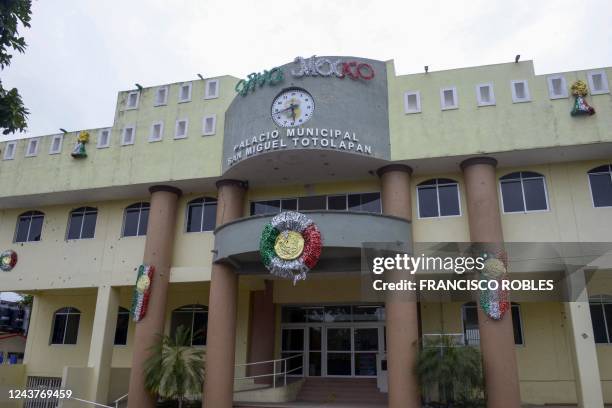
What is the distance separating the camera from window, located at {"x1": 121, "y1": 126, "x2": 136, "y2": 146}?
71.9 ft

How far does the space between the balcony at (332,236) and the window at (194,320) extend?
5.03 metres

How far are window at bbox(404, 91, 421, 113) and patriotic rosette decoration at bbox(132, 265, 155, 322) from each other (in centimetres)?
1146

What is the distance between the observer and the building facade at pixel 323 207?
56.4ft

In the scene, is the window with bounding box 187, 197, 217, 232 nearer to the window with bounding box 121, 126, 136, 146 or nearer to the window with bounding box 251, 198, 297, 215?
the window with bounding box 251, 198, 297, 215

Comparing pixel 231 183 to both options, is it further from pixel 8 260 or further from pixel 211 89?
pixel 8 260

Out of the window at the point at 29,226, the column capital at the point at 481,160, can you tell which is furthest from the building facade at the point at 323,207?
the window at the point at 29,226

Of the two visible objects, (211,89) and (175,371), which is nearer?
(175,371)

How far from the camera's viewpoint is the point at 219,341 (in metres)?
18.1

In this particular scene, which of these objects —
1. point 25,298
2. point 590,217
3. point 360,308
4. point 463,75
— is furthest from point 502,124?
point 25,298

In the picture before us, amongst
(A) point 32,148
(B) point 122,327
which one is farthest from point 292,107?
(A) point 32,148

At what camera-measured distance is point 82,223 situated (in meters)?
23.3

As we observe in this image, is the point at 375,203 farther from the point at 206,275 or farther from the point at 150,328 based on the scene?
the point at 150,328

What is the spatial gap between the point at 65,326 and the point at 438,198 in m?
18.2

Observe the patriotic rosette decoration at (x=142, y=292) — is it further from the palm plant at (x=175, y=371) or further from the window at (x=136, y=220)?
the window at (x=136, y=220)
